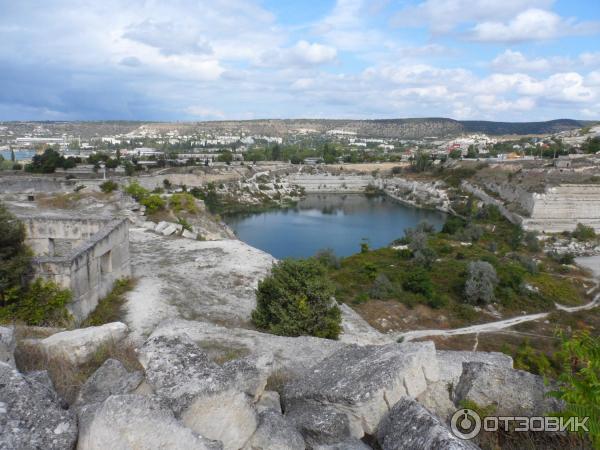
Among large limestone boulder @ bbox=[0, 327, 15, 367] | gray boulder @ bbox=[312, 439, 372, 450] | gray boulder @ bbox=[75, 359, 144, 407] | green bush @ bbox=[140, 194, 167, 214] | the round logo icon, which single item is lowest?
green bush @ bbox=[140, 194, 167, 214]

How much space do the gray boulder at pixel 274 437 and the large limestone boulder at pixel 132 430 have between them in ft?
1.55

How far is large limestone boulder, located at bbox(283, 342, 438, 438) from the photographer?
367cm

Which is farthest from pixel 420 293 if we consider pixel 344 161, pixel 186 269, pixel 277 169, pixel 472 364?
pixel 344 161

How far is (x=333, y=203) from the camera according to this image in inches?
2518

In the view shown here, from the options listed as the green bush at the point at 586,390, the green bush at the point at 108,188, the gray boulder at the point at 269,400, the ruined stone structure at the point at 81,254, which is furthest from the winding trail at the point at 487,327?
the green bush at the point at 108,188

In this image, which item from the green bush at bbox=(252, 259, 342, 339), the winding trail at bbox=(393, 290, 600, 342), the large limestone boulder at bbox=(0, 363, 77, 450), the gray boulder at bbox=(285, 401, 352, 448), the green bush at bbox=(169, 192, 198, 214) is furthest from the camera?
the green bush at bbox=(169, 192, 198, 214)

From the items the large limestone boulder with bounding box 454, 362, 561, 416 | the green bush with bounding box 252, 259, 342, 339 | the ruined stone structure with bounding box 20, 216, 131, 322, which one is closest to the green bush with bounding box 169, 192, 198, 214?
the ruined stone structure with bounding box 20, 216, 131, 322

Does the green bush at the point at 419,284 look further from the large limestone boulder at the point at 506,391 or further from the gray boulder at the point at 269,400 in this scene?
the gray boulder at the point at 269,400

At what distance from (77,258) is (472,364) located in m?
7.54

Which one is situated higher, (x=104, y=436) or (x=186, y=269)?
(x=104, y=436)

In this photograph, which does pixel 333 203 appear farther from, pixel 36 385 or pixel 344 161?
pixel 36 385

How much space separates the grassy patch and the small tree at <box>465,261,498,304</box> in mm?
14275

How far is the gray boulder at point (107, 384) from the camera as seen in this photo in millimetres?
3645

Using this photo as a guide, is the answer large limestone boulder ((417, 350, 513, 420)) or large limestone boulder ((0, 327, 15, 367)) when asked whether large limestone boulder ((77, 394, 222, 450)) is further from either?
large limestone boulder ((417, 350, 513, 420))
